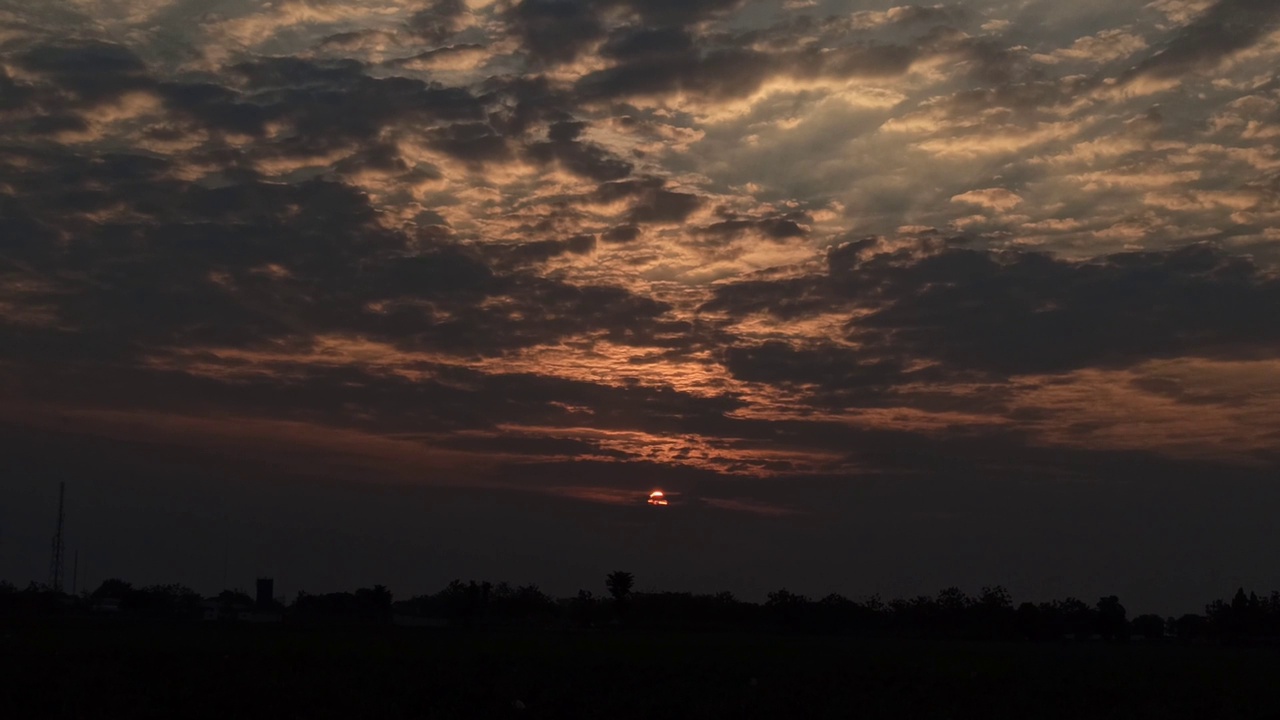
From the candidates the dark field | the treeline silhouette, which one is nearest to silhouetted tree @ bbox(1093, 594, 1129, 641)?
the treeline silhouette

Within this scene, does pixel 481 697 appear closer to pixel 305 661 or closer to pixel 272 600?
pixel 305 661

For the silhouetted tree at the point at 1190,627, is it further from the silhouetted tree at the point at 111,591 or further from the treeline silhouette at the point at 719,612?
the silhouetted tree at the point at 111,591

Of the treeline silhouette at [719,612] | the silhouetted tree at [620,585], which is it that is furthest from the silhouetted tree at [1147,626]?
the silhouetted tree at [620,585]

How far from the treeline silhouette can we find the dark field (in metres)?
55.1

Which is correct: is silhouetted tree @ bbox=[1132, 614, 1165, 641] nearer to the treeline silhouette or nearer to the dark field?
the treeline silhouette

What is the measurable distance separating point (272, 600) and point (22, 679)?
90.2 m

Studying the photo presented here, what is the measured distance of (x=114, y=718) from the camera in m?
27.9

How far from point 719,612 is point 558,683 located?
87270 mm

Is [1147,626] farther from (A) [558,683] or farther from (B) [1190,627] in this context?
(A) [558,683]

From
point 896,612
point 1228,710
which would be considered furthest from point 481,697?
point 896,612

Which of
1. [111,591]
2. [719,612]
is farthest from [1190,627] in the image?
[111,591]

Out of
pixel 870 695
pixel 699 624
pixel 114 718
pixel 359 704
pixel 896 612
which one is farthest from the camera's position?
pixel 896 612

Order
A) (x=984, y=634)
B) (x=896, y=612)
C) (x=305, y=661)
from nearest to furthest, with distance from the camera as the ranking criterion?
(x=305, y=661)
(x=984, y=634)
(x=896, y=612)

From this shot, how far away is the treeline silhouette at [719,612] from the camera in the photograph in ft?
375
